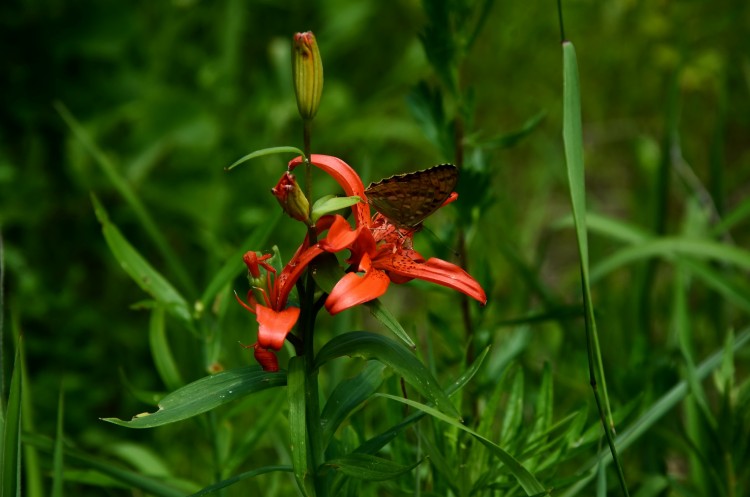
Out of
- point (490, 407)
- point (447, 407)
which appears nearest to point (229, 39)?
point (490, 407)

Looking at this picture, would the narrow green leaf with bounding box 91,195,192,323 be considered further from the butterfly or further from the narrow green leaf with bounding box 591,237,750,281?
the narrow green leaf with bounding box 591,237,750,281

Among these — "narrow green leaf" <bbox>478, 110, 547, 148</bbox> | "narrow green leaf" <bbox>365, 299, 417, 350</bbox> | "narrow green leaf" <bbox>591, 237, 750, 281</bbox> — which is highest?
"narrow green leaf" <bbox>478, 110, 547, 148</bbox>

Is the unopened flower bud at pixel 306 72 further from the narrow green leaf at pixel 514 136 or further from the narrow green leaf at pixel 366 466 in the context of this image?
the narrow green leaf at pixel 514 136

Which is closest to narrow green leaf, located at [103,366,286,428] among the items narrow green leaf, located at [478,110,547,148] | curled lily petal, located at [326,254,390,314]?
curled lily petal, located at [326,254,390,314]

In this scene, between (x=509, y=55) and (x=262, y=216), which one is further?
(x=509, y=55)

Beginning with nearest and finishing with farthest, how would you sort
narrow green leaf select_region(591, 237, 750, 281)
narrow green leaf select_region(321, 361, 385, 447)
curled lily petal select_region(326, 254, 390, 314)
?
1. curled lily petal select_region(326, 254, 390, 314)
2. narrow green leaf select_region(321, 361, 385, 447)
3. narrow green leaf select_region(591, 237, 750, 281)

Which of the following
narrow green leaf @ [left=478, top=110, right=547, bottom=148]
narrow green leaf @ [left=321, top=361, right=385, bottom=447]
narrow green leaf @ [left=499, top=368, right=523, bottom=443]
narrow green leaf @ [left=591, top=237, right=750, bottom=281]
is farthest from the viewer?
narrow green leaf @ [left=591, top=237, right=750, bottom=281]

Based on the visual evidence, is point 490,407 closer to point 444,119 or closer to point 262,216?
point 444,119

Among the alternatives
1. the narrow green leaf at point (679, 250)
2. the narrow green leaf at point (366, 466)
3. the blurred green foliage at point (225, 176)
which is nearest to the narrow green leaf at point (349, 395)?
the narrow green leaf at point (366, 466)
